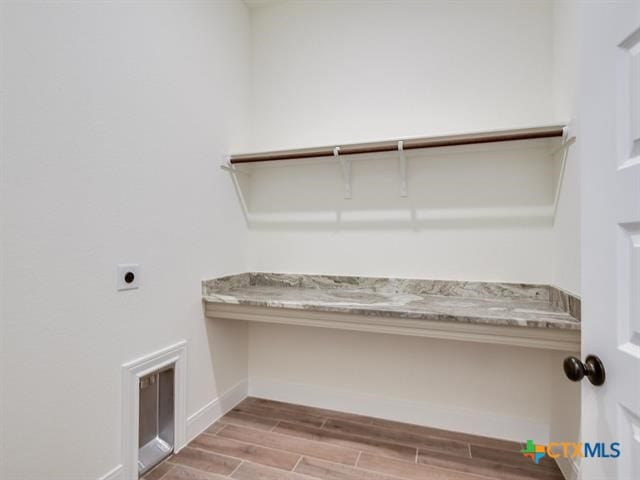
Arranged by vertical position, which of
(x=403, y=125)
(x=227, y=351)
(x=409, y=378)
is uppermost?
(x=403, y=125)

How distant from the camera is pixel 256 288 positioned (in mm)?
2184

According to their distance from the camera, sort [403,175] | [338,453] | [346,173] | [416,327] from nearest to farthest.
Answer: [416,327] → [338,453] → [403,175] → [346,173]

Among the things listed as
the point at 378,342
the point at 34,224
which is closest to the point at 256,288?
the point at 378,342

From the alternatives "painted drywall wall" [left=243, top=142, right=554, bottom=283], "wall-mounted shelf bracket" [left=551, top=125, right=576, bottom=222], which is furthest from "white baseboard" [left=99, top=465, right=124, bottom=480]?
"wall-mounted shelf bracket" [left=551, top=125, right=576, bottom=222]

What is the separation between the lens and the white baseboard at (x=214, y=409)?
1.77 m

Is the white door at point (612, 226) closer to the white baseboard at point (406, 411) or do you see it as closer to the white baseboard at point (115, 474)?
the white baseboard at point (406, 411)

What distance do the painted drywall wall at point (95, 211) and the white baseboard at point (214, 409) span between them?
0.20ft

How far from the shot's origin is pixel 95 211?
4.17 feet

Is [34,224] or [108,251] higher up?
[34,224]

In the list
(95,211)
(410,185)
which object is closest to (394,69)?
(410,185)

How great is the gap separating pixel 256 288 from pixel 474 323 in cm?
137

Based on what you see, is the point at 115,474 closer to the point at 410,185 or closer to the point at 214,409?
the point at 214,409

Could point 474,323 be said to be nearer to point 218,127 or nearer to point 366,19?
point 218,127

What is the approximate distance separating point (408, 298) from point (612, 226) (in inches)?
46.8
